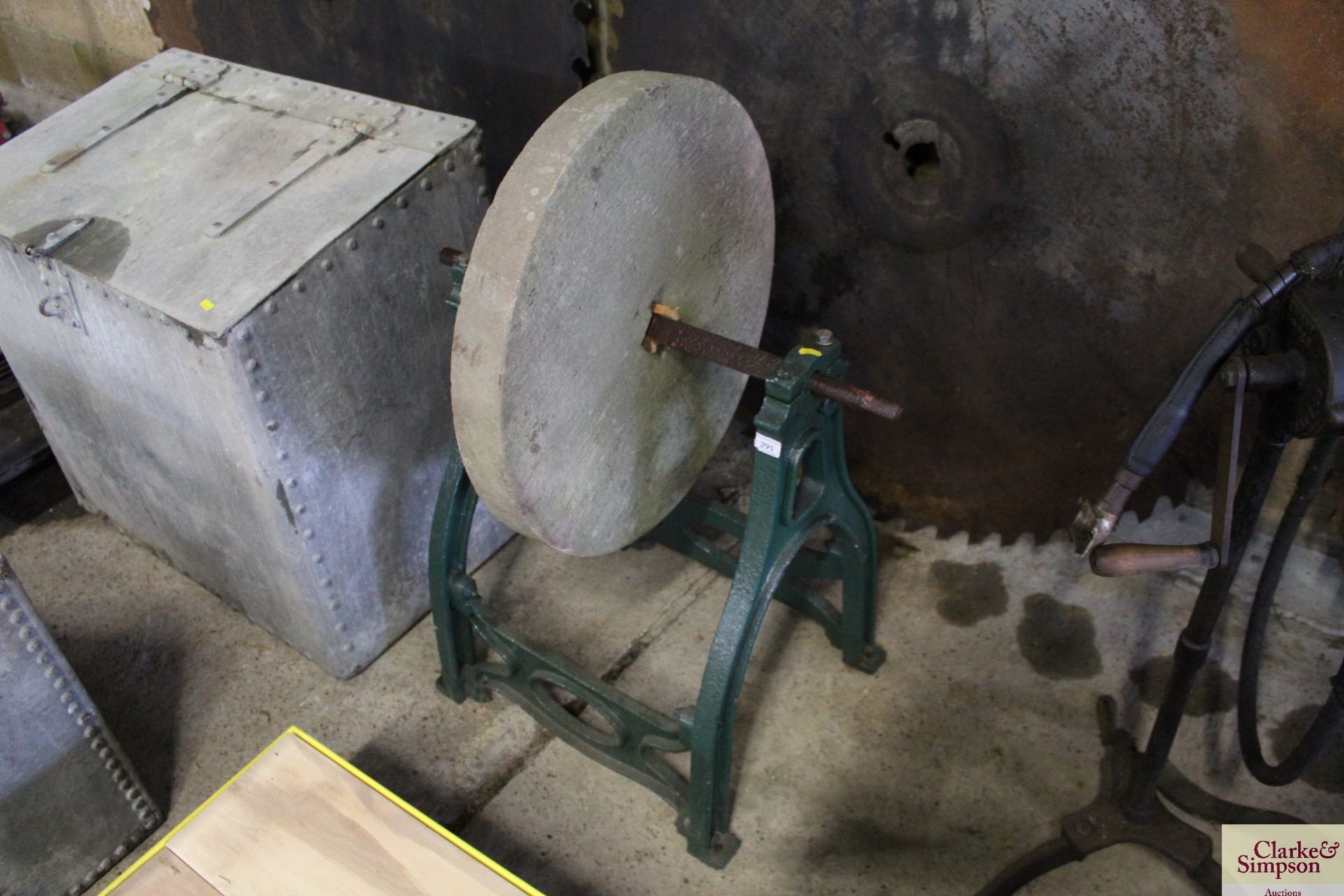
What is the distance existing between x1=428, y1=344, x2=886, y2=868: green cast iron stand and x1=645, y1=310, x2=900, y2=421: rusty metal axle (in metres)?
0.03

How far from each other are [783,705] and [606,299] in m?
1.03

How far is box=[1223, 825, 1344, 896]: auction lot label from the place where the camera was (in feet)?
5.54

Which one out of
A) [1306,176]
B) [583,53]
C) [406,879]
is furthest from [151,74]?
[1306,176]

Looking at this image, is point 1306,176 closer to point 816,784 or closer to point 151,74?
point 816,784

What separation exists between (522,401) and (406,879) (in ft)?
2.40

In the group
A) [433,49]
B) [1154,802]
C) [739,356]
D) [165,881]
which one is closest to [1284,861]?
[1154,802]

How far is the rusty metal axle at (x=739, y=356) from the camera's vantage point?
1.63 metres

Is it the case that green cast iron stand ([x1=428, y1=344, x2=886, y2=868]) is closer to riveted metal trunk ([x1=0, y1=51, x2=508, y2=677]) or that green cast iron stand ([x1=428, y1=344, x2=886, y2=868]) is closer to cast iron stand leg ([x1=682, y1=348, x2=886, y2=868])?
cast iron stand leg ([x1=682, y1=348, x2=886, y2=868])

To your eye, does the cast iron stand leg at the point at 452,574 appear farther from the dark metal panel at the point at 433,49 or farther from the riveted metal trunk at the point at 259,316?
the dark metal panel at the point at 433,49

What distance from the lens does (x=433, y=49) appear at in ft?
8.86

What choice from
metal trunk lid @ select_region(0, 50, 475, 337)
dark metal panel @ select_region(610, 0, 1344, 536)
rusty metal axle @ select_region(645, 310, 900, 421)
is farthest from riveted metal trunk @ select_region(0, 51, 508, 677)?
dark metal panel @ select_region(610, 0, 1344, 536)

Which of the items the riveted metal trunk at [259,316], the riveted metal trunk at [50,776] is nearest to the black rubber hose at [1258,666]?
the riveted metal trunk at [259,316]

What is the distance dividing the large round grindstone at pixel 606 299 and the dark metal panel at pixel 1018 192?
364 millimetres

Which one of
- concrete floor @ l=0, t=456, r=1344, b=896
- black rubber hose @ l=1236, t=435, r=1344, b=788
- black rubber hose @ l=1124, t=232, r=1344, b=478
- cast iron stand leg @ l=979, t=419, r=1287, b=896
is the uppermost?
black rubber hose @ l=1124, t=232, r=1344, b=478
